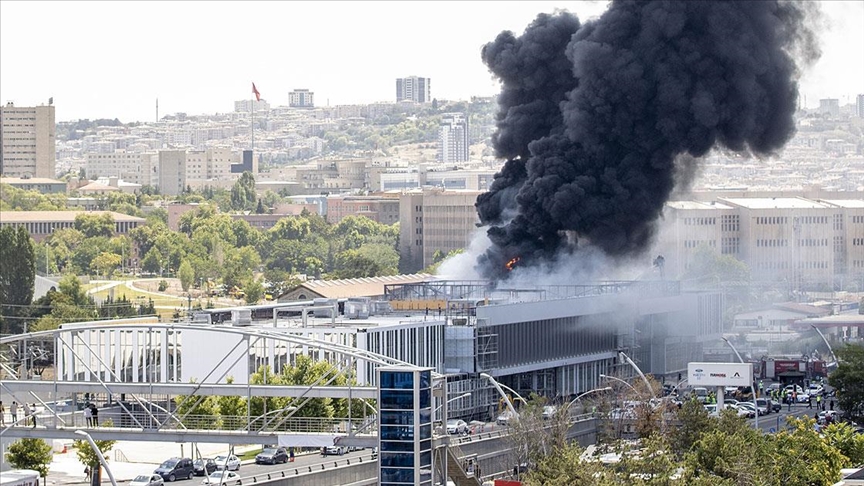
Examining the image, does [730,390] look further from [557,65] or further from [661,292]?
[557,65]

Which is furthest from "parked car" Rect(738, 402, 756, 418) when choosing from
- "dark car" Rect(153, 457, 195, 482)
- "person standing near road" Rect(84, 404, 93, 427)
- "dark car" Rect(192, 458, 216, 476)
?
"person standing near road" Rect(84, 404, 93, 427)

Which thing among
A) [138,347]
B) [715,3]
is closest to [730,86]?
[715,3]

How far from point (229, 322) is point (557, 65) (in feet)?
72.4

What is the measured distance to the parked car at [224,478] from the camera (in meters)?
61.5

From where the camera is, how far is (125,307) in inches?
5541

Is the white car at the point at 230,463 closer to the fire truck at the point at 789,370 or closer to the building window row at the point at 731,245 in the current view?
the fire truck at the point at 789,370

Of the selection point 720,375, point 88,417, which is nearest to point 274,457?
point 88,417

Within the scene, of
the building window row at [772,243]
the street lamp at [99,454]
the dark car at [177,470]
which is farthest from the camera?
the building window row at [772,243]

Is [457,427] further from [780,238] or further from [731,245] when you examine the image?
[780,238]

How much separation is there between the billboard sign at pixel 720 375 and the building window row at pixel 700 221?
341 feet

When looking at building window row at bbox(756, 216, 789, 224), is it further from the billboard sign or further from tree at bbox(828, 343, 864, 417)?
the billboard sign

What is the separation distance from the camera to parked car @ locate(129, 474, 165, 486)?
65431mm

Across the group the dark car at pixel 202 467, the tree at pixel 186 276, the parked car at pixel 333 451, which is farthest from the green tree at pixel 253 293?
the dark car at pixel 202 467

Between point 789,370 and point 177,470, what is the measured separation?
5105 cm
